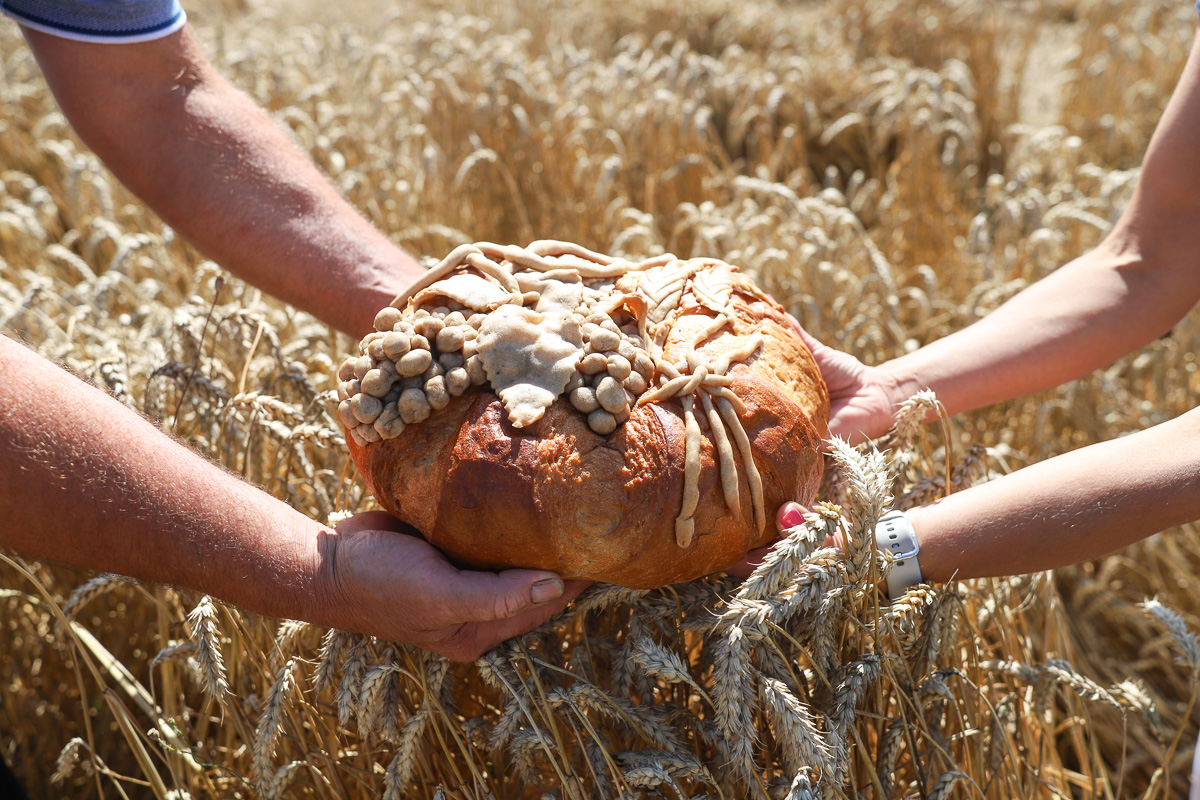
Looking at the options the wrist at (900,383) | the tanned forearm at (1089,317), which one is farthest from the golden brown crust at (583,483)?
the tanned forearm at (1089,317)

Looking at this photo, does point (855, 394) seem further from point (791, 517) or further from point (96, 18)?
point (96, 18)

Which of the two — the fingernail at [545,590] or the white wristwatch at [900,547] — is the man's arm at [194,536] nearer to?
the fingernail at [545,590]

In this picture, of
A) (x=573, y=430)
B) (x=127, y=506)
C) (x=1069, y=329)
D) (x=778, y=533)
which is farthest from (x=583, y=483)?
(x=1069, y=329)

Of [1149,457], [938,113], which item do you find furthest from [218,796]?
[938,113]

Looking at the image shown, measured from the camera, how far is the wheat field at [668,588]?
1443 millimetres

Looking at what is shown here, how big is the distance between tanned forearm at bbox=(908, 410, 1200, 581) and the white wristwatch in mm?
23

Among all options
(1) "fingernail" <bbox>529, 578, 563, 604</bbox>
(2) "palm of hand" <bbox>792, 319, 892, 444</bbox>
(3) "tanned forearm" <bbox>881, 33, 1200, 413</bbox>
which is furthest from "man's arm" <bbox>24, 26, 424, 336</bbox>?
(3) "tanned forearm" <bbox>881, 33, 1200, 413</bbox>

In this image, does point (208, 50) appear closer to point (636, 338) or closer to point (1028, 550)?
point (636, 338)

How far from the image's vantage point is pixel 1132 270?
193cm

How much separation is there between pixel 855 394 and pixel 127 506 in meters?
1.46

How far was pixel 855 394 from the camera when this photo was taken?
192cm

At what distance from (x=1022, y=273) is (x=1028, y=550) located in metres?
2.09

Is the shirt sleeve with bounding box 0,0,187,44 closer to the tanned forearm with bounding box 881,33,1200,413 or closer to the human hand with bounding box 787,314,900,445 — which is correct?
the human hand with bounding box 787,314,900,445

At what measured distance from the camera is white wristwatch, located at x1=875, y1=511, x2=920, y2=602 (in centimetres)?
149
